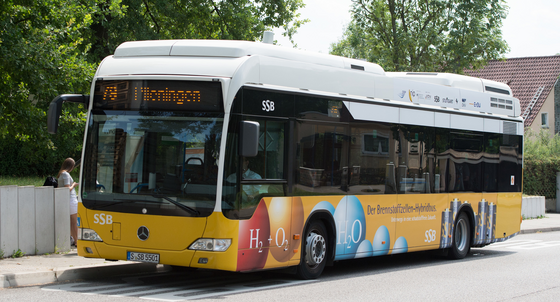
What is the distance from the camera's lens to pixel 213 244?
27.4 feet

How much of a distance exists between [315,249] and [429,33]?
67.2ft

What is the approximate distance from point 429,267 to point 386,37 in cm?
1938

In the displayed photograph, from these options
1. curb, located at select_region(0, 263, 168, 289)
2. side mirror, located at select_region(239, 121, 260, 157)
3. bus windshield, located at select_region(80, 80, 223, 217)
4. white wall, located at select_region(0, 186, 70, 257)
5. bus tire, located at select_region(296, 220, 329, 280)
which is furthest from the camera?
white wall, located at select_region(0, 186, 70, 257)

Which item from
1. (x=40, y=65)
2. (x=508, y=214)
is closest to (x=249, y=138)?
(x=40, y=65)

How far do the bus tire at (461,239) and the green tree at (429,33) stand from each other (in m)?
15.6

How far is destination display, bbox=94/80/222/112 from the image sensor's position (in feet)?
28.2

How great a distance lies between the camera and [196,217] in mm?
8398

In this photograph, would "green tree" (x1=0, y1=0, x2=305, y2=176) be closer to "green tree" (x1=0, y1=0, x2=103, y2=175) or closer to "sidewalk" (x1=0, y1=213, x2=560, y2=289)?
"green tree" (x1=0, y1=0, x2=103, y2=175)

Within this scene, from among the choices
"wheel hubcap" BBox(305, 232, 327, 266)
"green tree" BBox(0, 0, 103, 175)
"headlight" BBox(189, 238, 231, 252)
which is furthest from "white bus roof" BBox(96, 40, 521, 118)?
"green tree" BBox(0, 0, 103, 175)

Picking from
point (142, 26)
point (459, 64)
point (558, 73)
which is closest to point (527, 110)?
point (558, 73)

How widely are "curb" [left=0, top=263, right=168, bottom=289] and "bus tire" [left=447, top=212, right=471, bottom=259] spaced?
20.3ft

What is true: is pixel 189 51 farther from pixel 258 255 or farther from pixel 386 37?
pixel 386 37

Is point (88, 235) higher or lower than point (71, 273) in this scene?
higher

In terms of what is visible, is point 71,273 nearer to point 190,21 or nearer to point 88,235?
point 88,235
